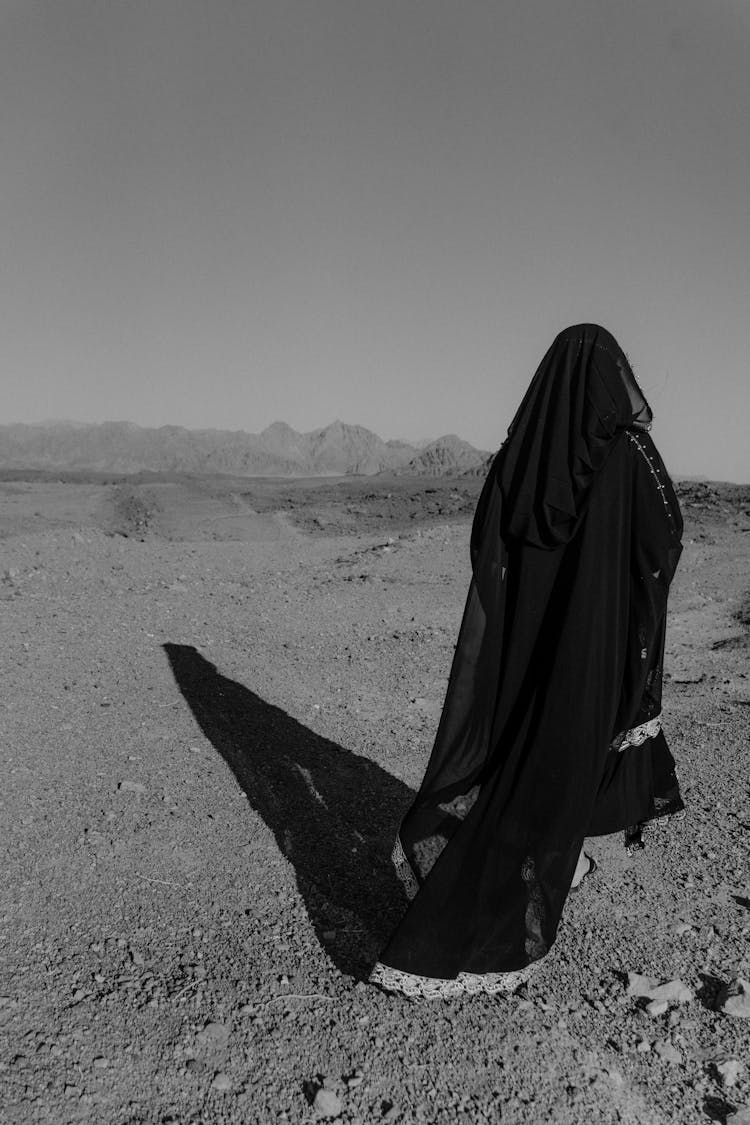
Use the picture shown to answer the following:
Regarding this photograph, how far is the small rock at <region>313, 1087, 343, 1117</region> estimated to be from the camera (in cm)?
222

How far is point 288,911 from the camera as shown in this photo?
3199 mm

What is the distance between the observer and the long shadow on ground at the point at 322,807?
3176 millimetres

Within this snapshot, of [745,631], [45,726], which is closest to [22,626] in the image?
[45,726]

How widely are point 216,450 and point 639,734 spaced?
73.5 meters

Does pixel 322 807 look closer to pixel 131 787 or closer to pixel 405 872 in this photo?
pixel 131 787

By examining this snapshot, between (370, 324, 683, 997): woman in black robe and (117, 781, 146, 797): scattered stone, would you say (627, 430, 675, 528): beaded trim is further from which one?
(117, 781, 146, 797): scattered stone

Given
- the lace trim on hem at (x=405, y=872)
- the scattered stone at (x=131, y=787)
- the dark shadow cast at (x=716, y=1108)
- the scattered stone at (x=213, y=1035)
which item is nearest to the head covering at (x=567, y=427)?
the lace trim on hem at (x=405, y=872)

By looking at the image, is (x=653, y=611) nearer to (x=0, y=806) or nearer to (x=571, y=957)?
(x=571, y=957)

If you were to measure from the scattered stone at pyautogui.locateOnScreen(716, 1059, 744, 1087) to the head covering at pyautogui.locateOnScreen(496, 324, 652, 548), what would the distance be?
1.66m

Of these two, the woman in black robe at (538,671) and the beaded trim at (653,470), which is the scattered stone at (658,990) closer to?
the woman in black robe at (538,671)

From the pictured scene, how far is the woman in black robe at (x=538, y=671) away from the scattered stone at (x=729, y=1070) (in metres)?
0.58

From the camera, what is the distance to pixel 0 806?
157 inches

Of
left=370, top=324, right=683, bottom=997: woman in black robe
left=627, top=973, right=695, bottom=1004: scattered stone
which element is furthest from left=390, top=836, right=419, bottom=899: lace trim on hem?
left=627, top=973, right=695, bottom=1004: scattered stone

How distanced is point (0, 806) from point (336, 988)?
83.4 inches
